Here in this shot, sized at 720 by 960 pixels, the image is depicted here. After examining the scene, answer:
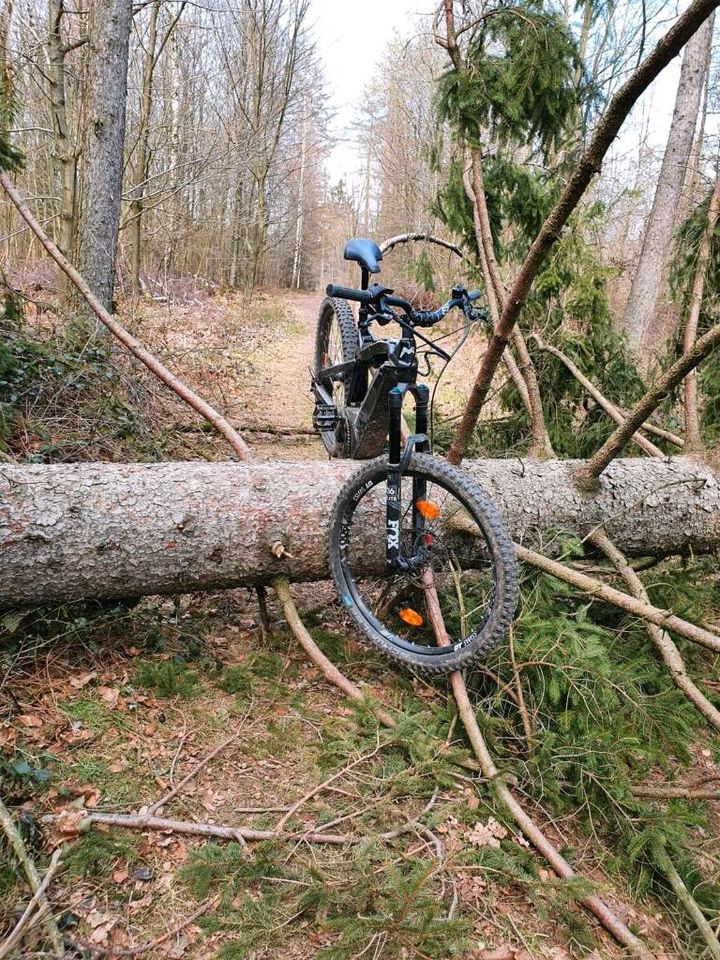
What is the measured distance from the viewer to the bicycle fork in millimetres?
2736

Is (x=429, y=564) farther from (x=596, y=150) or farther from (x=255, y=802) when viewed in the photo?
(x=596, y=150)

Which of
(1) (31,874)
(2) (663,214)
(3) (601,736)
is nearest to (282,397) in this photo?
(2) (663,214)

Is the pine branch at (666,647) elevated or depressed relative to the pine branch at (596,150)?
depressed

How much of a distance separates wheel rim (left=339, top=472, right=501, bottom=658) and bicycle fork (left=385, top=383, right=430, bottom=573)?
1cm

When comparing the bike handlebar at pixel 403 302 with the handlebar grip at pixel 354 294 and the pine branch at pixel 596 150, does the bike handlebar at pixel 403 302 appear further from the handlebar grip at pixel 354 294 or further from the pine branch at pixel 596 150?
the pine branch at pixel 596 150

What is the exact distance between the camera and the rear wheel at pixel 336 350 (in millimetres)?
4434

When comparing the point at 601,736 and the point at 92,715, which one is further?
the point at 92,715

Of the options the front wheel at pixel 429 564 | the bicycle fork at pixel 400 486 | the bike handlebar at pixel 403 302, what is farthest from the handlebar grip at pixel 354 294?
the front wheel at pixel 429 564

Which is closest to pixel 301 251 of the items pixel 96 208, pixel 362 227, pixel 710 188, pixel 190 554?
pixel 362 227

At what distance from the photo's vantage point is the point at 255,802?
219 centimetres

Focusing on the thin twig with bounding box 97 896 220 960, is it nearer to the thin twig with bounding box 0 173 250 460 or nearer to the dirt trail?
the thin twig with bounding box 0 173 250 460

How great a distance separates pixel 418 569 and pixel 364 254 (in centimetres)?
176

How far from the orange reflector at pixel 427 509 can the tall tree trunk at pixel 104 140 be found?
450 cm

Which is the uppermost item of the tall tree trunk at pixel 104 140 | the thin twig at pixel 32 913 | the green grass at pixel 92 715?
the tall tree trunk at pixel 104 140
